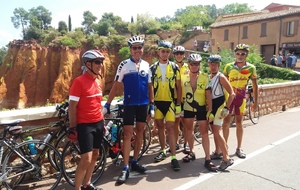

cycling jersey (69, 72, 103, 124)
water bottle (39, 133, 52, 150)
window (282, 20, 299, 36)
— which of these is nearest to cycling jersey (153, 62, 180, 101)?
cycling jersey (69, 72, 103, 124)

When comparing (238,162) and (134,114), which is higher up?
(134,114)

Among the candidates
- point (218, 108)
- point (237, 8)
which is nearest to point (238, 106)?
point (218, 108)

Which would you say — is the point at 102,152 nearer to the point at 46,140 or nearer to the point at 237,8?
the point at 46,140

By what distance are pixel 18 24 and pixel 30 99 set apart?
6433 cm

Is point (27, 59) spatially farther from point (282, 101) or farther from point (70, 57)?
point (282, 101)

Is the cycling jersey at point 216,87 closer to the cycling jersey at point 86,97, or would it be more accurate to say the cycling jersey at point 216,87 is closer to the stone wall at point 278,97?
the cycling jersey at point 86,97

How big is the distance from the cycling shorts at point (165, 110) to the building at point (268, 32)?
86.9 ft

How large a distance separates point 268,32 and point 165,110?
35822 millimetres

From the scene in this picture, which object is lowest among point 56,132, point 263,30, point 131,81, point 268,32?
point 56,132

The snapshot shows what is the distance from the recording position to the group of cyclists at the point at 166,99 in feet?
11.5

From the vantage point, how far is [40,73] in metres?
44.4

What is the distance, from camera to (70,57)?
4241 cm

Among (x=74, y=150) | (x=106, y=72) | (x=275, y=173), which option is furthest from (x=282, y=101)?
(x=106, y=72)

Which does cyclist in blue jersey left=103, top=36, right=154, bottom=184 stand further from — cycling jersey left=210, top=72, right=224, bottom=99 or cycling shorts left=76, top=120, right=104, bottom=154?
cycling jersey left=210, top=72, right=224, bottom=99
